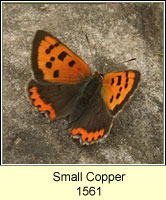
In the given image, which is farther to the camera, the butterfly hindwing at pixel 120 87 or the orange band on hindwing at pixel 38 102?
the orange band on hindwing at pixel 38 102

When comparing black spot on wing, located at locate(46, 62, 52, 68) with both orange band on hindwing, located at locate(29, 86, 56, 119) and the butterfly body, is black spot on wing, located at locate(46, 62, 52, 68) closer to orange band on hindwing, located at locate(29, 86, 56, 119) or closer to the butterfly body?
orange band on hindwing, located at locate(29, 86, 56, 119)

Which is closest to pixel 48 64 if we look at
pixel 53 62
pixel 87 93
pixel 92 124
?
pixel 53 62

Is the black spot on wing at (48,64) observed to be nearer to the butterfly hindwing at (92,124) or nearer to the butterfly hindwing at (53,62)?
the butterfly hindwing at (53,62)

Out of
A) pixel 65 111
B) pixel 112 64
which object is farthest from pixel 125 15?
pixel 65 111

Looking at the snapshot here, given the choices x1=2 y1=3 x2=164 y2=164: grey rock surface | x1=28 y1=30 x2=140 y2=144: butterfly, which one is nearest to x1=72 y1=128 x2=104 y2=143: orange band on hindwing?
x1=28 y1=30 x2=140 y2=144: butterfly

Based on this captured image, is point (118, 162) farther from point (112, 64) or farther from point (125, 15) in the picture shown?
point (125, 15)

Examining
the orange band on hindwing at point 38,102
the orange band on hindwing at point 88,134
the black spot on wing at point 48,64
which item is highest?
A: the black spot on wing at point 48,64

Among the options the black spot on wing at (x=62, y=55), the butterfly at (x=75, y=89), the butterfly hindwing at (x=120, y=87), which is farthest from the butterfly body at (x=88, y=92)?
the black spot on wing at (x=62, y=55)
